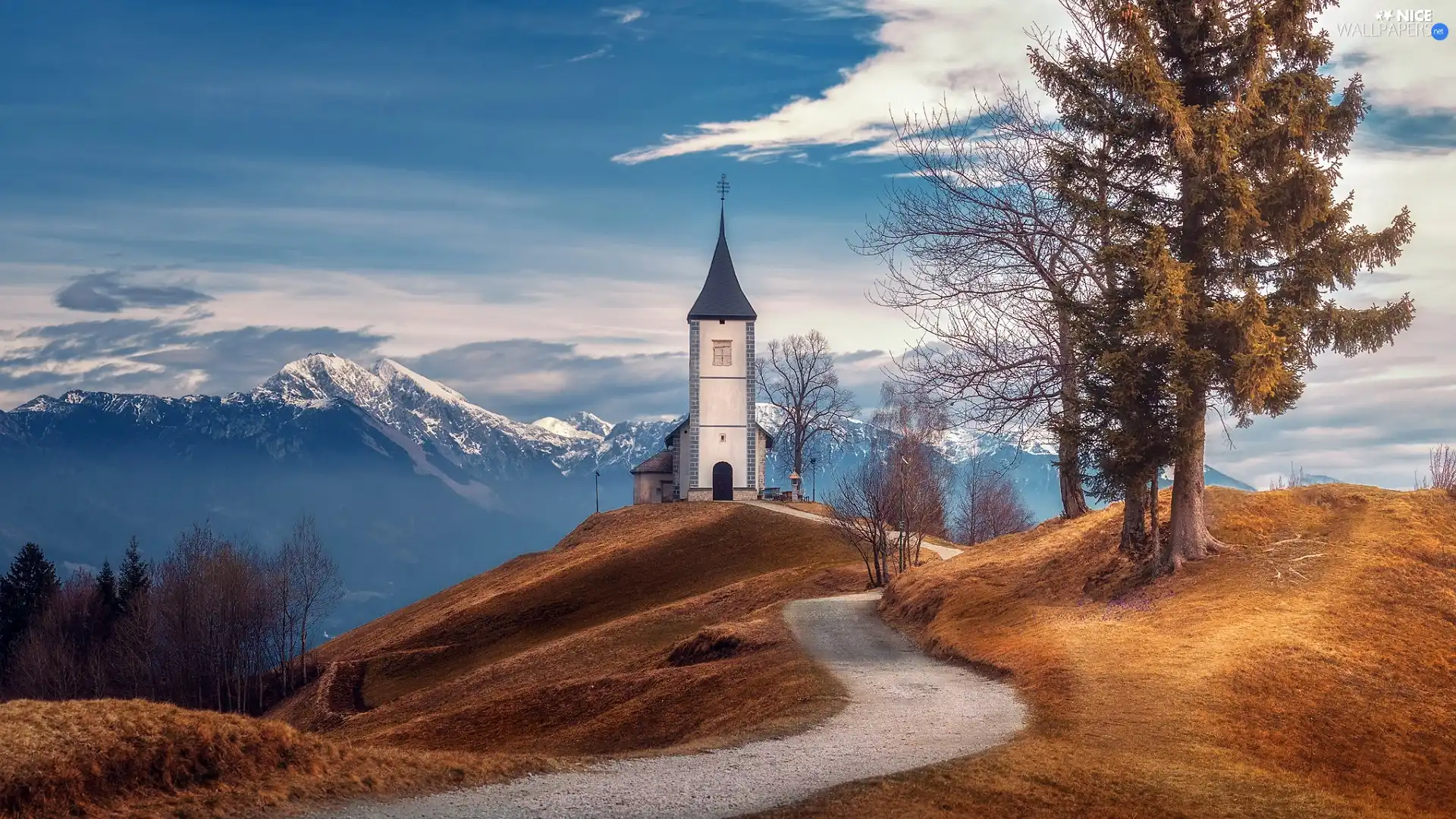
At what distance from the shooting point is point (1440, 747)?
17.8 metres

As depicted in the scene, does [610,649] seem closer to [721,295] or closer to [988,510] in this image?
[721,295]

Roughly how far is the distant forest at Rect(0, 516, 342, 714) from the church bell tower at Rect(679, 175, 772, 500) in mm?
23866

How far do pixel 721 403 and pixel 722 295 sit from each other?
24.3ft

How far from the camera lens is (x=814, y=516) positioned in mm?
A: 66375

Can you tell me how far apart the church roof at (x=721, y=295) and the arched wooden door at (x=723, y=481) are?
947cm

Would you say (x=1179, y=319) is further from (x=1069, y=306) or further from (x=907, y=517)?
(x=907, y=517)

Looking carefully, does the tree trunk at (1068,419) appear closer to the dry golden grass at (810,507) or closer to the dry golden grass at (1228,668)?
the dry golden grass at (1228,668)

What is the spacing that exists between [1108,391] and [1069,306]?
2293 millimetres

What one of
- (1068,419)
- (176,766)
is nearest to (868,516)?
(1068,419)

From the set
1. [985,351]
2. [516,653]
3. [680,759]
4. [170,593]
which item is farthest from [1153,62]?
[170,593]

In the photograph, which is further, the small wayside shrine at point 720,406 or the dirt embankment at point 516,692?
the small wayside shrine at point 720,406

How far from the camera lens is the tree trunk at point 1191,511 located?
90.5ft

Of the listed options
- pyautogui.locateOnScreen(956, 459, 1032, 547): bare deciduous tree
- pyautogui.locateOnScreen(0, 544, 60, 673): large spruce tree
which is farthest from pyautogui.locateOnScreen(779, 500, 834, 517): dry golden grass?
pyautogui.locateOnScreen(0, 544, 60, 673): large spruce tree

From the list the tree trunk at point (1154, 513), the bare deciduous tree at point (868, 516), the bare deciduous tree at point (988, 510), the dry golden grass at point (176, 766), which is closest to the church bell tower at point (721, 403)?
the bare deciduous tree at point (988, 510)
